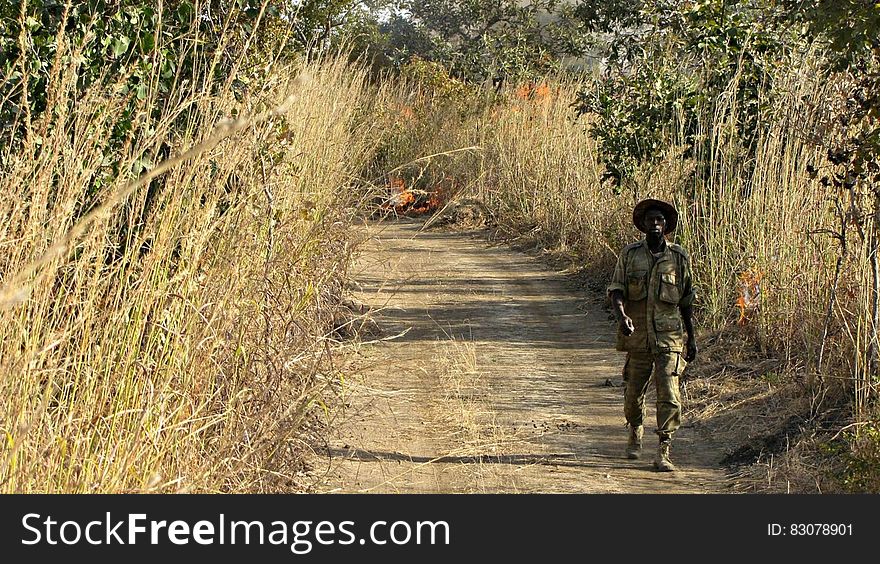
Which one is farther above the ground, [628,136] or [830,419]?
[628,136]

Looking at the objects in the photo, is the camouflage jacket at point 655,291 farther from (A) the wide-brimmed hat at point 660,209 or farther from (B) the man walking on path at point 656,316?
(A) the wide-brimmed hat at point 660,209

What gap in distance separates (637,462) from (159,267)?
330 cm

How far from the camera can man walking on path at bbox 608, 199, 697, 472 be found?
6758mm

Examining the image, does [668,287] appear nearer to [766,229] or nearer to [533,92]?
[766,229]

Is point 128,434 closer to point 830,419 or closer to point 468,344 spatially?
point 830,419

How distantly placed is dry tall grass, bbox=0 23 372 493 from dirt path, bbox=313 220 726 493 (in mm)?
759

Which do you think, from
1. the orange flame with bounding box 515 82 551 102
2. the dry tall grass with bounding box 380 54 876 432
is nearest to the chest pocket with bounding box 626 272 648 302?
the dry tall grass with bounding box 380 54 876 432

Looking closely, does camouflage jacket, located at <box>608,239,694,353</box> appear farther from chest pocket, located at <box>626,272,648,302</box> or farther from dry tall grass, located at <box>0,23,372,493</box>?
dry tall grass, located at <box>0,23,372,493</box>

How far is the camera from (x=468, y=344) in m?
9.52

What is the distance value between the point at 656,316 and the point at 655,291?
13 cm

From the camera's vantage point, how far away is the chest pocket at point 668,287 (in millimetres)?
6758

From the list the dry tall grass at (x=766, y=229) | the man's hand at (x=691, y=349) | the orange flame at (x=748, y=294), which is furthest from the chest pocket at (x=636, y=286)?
the orange flame at (x=748, y=294)
